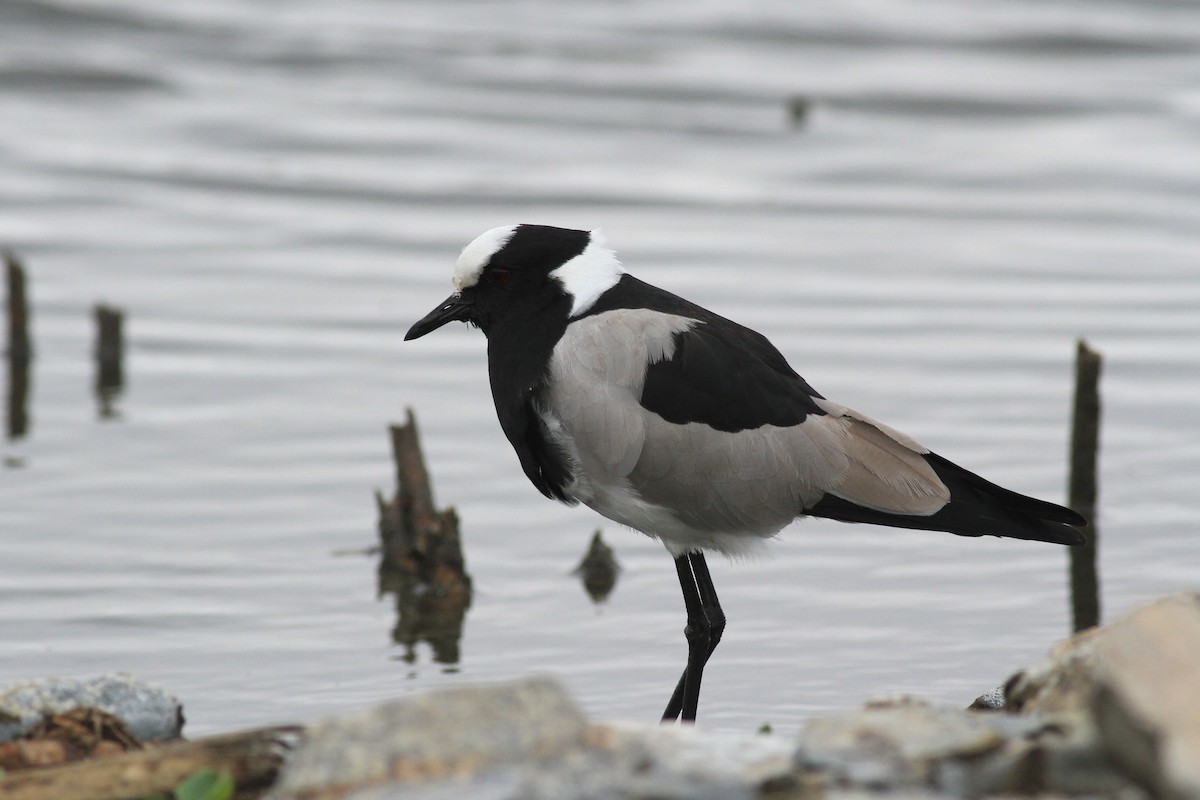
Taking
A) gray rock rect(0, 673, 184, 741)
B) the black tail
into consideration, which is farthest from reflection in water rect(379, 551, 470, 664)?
gray rock rect(0, 673, 184, 741)

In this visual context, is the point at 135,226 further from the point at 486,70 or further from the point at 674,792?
the point at 674,792

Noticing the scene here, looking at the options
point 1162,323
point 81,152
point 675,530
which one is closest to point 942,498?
point 675,530

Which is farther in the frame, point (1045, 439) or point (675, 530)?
point (1045, 439)

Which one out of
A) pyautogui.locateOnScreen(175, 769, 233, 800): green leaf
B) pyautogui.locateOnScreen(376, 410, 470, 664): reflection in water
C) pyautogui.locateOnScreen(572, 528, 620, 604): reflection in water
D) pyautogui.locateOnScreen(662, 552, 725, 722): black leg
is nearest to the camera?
pyautogui.locateOnScreen(175, 769, 233, 800): green leaf

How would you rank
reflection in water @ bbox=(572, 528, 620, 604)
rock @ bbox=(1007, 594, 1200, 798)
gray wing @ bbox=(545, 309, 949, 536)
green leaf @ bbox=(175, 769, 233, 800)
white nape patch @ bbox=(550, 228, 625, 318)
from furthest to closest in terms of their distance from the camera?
reflection in water @ bbox=(572, 528, 620, 604)
white nape patch @ bbox=(550, 228, 625, 318)
gray wing @ bbox=(545, 309, 949, 536)
green leaf @ bbox=(175, 769, 233, 800)
rock @ bbox=(1007, 594, 1200, 798)

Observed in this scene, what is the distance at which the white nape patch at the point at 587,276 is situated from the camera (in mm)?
6219

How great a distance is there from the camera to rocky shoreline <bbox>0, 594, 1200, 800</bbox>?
3773 mm

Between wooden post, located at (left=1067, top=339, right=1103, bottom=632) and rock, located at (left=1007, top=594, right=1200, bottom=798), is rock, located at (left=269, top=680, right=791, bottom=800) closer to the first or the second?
rock, located at (left=1007, top=594, right=1200, bottom=798)

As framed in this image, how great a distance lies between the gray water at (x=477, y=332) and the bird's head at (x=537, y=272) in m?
1.57

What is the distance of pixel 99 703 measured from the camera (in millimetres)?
5047

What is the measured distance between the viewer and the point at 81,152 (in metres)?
16.9

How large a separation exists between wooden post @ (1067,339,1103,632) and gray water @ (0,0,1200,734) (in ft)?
0.30

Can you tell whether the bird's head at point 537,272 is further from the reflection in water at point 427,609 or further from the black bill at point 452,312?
the reflection in water at point 427,609

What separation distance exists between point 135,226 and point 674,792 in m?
11.5
